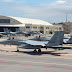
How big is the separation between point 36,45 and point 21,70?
11387 millimetres

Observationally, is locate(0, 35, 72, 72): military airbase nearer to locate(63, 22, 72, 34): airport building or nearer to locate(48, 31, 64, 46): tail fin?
locate(48, 31, 64, 46): tail fin

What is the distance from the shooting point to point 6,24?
107 meters

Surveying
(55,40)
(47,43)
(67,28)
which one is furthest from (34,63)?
(67,28)

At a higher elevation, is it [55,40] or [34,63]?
[55,40]

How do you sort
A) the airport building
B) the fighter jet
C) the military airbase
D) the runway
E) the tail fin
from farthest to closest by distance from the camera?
the airport building, the tail fin, the fighter jet, the military airbase, the runway

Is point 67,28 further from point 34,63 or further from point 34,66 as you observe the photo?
point 34,66

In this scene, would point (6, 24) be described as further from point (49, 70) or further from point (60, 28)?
point (49, 70)

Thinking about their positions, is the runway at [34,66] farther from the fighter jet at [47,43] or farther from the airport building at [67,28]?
the airport building at [67,28]

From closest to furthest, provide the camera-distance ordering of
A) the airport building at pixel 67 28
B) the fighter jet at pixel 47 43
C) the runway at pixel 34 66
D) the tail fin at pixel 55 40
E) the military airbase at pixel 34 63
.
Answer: the runway at pixel 34 66, the military airbase at pixel 34 63, the fighter jet at pixel 47 43, the tail fin at pixel 55 40, the airport building at pixel 67 28

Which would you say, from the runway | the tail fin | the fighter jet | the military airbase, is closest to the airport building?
the fighter jet

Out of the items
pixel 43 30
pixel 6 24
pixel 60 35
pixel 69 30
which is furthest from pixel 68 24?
pixel 60 35

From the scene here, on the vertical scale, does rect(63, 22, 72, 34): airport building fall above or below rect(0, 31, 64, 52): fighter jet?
above

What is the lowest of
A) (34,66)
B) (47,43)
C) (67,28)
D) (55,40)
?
(34,66)

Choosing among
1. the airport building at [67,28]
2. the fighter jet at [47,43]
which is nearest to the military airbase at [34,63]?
the fighter jet at [47,43]
